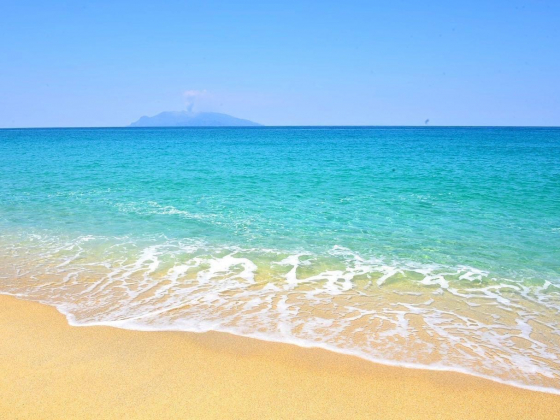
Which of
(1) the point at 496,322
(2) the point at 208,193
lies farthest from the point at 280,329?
(2) the point at 208,193

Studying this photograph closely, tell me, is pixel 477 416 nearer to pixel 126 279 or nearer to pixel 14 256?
pixel 126 279

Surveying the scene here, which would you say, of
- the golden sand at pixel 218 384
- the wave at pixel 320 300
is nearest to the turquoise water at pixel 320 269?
the wave at pixel 320 300

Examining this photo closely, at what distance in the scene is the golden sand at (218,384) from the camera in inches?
161

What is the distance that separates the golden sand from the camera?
4086mm

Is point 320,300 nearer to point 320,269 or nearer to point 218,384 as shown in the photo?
point 320,269

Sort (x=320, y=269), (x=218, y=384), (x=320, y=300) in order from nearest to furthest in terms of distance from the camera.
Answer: (x=218, y=384), (x=320, y=300), (x=320, y=269)

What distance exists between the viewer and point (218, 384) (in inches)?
178

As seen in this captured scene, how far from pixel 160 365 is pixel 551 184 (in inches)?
827

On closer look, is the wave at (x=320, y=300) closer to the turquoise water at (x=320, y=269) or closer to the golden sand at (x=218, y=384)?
the turquoise water at (x=320, y=269)

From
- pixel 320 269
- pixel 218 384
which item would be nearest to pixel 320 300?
pixel 320 269

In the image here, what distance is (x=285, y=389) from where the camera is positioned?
14.6ft

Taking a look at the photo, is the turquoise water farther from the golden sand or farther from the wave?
the golden sand

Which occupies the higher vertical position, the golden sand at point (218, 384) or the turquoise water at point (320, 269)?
the golden sand at point (218, 384)

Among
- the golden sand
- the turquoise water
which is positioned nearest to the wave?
the turquoise water
